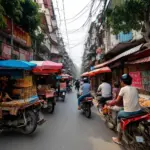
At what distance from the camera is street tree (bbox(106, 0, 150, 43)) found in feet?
21.9

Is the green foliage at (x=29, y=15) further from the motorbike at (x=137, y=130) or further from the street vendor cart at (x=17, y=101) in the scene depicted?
the motorbike at (x=137, y=130)

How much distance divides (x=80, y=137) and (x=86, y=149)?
3.50 ft

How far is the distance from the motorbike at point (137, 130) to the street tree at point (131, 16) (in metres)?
3.54

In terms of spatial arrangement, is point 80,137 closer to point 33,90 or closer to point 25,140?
point 25,140

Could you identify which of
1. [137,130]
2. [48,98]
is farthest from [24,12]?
[137,130]

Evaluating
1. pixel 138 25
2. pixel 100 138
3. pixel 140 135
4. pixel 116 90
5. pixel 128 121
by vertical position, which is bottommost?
pixel 100 138

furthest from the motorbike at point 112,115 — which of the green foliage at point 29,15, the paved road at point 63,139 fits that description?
the green foliage at point 29,15

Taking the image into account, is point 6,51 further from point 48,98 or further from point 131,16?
point 131,16

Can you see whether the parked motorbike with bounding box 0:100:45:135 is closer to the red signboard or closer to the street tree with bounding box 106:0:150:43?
the street tree with bounding box 106:0:150:43

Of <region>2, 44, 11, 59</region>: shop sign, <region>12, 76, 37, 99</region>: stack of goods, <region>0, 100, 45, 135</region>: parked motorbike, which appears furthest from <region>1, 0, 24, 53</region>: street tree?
<region>0, 100, 45, 135</region>: parked motorbike

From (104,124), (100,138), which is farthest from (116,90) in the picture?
(100,138)

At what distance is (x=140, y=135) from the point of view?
4.52 meters

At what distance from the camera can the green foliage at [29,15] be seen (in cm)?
1267

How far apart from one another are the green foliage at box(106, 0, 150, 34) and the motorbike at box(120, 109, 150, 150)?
152 inches
